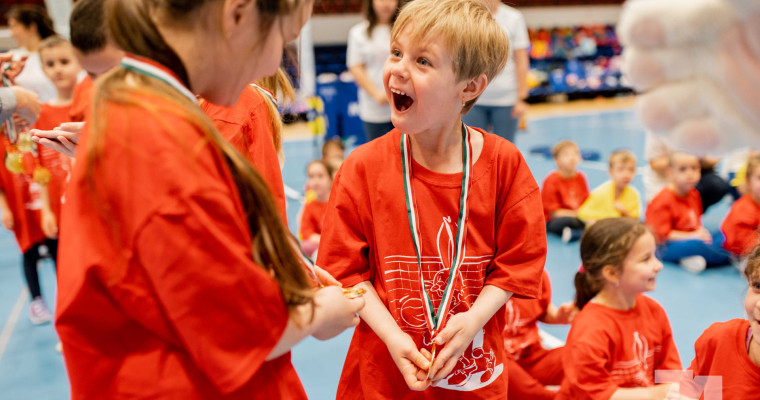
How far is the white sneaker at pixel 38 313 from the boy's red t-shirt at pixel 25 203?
0.97 ft

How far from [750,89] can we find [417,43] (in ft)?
2.46

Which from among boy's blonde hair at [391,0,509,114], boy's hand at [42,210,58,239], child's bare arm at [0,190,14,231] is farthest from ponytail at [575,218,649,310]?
child's bare arm at [0,190,14,231]

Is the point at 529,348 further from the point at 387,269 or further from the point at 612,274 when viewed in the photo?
the point at 387,269

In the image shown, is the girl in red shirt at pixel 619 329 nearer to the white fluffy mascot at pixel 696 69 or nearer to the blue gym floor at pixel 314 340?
the blue gym floor at pixel 314 340

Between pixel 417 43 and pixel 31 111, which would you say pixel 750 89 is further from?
pixel 31 111

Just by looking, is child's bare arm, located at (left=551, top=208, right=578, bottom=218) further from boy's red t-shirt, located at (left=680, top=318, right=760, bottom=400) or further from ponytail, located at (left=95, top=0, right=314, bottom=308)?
ponytail, located at (left=95, top=0, right=314, bottom=308)

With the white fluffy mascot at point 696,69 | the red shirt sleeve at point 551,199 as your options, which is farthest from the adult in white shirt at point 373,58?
the white fluffy mascot at point 696,69

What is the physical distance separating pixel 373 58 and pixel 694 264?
2313 millimetres

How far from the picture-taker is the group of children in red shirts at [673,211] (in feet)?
11.1

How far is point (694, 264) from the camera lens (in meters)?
3.54

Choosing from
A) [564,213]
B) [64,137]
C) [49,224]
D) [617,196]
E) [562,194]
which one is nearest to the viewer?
[64,137]

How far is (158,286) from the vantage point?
28.1 inches

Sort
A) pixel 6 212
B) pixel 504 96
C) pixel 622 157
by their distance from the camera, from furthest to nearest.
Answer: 1. pixel 622 157
2. pixel 6 212
3. pixel 504 96

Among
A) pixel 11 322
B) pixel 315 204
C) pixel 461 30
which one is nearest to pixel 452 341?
pixel 461 30
